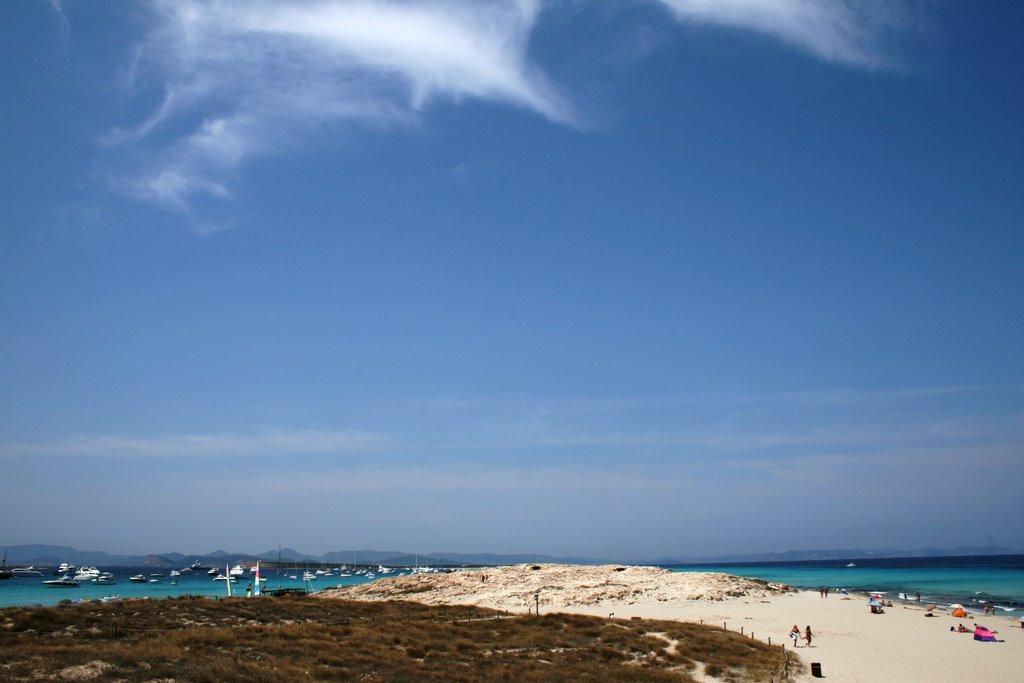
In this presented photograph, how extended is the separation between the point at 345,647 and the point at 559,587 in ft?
132

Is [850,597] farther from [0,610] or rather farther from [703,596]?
[0,610]

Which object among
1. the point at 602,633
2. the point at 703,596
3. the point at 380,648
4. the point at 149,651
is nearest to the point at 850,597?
the point at 703,596

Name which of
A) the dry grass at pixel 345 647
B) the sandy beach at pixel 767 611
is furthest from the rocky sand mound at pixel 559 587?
the dry grass at pixel 345 647

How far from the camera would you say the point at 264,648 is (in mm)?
29438

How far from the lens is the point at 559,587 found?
223 ft

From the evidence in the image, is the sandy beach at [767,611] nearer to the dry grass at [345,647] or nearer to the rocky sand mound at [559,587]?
the rocky sand mound at [559,587]

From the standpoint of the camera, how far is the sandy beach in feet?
112

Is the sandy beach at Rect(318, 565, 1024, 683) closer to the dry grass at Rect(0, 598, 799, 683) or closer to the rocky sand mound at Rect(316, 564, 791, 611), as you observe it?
the rocky sand mound at Rect(316, 564, 791, 611)

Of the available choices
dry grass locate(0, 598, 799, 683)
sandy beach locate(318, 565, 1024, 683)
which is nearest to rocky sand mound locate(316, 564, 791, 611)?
sandy beach locate(318, 565, 1024, 683)

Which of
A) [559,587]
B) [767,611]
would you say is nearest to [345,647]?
[767,611]

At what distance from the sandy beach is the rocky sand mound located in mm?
103

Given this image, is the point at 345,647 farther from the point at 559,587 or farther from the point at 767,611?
the point at 559,587

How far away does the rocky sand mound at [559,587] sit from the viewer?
6294 cm

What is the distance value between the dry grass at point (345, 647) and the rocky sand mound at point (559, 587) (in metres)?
19.3
